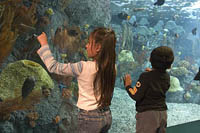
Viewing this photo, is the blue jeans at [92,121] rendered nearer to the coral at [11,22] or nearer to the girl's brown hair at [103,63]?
the girl's brown hair at [103,63]

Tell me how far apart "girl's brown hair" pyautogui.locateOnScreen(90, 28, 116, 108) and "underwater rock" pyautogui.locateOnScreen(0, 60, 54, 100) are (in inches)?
66.3

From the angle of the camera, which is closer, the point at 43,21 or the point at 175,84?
the point at 43,21

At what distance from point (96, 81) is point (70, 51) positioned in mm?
2417

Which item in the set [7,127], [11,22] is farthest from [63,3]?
[7,127]

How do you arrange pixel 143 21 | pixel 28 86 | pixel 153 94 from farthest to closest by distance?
1. pixel 143 21
2. pixel 28 86
3. pixel 153 94

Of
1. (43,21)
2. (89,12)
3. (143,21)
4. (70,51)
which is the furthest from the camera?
(143,21)

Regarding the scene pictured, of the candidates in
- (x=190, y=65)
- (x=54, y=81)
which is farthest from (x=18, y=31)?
(x=190, y=65)

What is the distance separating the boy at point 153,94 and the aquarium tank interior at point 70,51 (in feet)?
5.69

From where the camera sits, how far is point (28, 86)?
3.30 meters

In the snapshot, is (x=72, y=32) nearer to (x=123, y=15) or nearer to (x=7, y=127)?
(x=7, y=127)

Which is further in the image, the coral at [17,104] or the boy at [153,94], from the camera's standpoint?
the coral at [17,104]

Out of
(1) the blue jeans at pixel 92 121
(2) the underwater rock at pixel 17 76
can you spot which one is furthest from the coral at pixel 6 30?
(1) the blue jeans at pixel 92 121

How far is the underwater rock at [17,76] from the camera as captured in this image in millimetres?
3131

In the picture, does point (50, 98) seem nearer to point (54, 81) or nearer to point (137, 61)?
point (54, 81)
